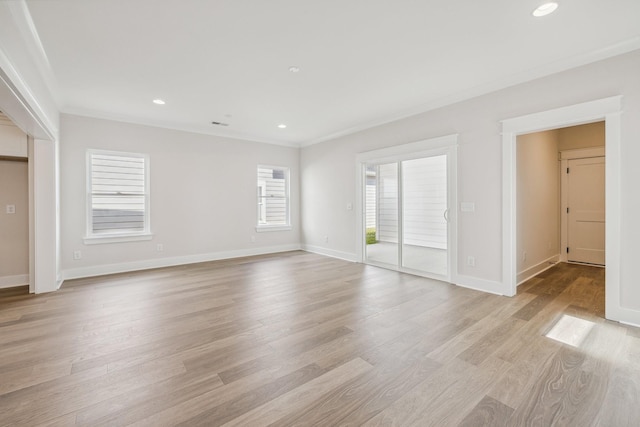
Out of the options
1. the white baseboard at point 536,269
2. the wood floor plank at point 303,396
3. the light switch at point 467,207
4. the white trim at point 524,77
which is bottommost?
→ the wood floor plank at point 303,396

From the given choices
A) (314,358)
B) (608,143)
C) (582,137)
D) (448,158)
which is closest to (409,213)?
(448,158)

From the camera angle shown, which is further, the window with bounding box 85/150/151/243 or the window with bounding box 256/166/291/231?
the window with bounding box 256/166/291/231

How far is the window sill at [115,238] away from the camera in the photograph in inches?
189

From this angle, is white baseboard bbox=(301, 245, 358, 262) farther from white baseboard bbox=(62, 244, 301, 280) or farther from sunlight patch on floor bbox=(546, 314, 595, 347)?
sunlight patch on floor bbox=(546, 314, 595, 347)

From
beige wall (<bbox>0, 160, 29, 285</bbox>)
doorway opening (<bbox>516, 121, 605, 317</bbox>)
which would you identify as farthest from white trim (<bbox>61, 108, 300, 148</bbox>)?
doorway opening (<bbox>516, 121, 605, 317</bbox>)

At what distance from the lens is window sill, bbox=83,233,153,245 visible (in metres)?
4.80

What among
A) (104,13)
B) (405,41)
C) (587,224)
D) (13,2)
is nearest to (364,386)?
(405,41)

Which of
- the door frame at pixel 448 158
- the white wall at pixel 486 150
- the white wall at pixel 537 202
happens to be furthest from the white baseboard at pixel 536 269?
the door frame at pixel 448 158

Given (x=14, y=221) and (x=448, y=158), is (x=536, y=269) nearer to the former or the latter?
(x=448, y=158)

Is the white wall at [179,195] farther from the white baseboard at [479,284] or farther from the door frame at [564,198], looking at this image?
the door frame at [564,198]

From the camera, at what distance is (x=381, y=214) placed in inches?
214

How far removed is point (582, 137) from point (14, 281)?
9.79 metres

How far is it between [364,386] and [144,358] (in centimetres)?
170

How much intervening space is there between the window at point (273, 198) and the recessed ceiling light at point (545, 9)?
214 inches
